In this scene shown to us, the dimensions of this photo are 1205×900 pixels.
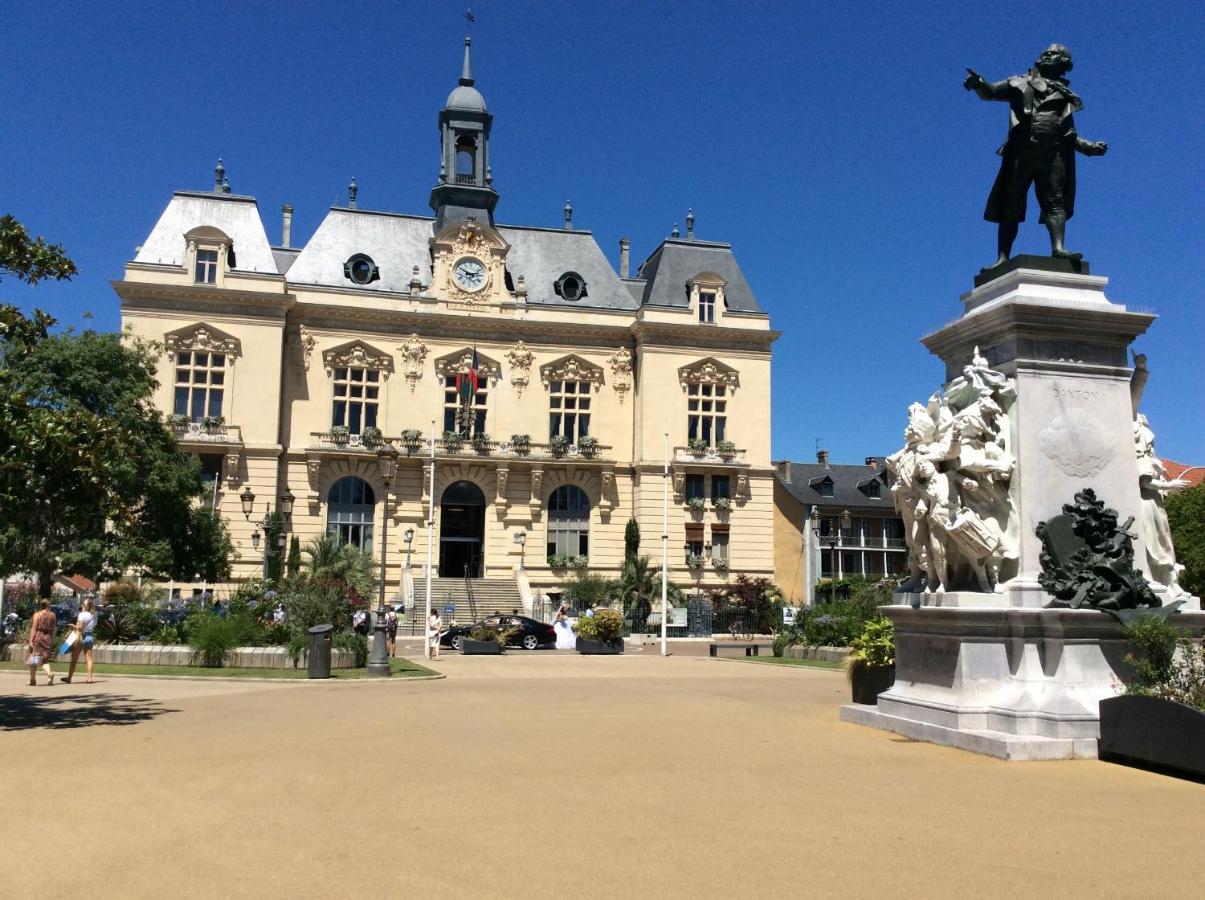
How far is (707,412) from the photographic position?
53.8 meters

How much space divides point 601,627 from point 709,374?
22922 millimetres

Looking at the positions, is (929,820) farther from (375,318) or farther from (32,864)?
(375,318)

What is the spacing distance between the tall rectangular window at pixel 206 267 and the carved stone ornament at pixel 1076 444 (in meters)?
46.1

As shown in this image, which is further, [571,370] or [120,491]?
[571,370]

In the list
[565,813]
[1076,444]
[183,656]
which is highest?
[1076,444]

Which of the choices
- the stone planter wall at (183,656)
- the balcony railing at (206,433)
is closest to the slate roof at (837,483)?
the balcony railing at (206,433)

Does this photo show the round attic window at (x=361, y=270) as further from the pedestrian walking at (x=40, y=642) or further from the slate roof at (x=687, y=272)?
the pedestrian walking at (x=40, y=642)

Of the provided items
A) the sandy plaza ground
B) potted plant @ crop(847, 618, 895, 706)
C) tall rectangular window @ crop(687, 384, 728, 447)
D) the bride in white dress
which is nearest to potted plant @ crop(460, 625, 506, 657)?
the bride in white dress

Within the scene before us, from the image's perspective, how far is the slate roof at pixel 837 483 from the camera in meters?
66.2

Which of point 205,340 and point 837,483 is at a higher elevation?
point 205,340

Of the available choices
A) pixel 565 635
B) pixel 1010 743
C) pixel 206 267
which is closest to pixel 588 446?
pixel 565 635

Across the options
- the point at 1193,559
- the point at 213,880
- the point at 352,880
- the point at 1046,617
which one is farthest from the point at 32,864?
the point at 1193,559

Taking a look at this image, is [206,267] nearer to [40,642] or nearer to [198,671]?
[198,671]

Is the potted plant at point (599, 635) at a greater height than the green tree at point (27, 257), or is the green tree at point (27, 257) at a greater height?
the green tree at point (27, 257)
